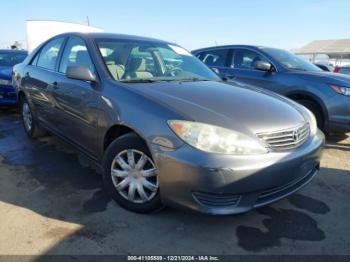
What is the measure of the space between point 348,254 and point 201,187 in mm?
1167

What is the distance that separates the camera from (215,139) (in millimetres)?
2402

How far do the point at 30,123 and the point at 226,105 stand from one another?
11.2 feet

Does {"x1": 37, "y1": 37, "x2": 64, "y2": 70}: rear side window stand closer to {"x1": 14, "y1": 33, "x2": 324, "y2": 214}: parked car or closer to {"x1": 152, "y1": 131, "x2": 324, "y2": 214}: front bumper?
{"x1": 14, "y1": 33, "x2": 324, "y2": 214}: parked car

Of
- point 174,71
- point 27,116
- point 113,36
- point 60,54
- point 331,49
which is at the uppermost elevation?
point 113,36

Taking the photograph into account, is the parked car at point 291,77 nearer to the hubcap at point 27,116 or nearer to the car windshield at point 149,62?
the car windshield at point 149,62

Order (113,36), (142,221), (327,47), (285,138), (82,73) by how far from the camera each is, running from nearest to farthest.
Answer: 1. (285,138)
2. (142,221)
3. (82,73)
4. (113,36)
5. (327,47)

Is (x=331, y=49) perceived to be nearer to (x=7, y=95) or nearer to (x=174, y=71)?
(x=7, y=95)

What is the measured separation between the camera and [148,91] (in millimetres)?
2840

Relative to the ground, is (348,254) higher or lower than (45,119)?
lower

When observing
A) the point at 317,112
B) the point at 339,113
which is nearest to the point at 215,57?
the point at 317,112

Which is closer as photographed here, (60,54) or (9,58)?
(60,54)

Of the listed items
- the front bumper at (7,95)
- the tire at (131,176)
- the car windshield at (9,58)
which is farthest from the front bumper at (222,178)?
the car windshield at (9,58)

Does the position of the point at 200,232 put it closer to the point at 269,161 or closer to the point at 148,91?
the point at 269,161

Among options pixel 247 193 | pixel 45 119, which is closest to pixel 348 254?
pixel 247 193
